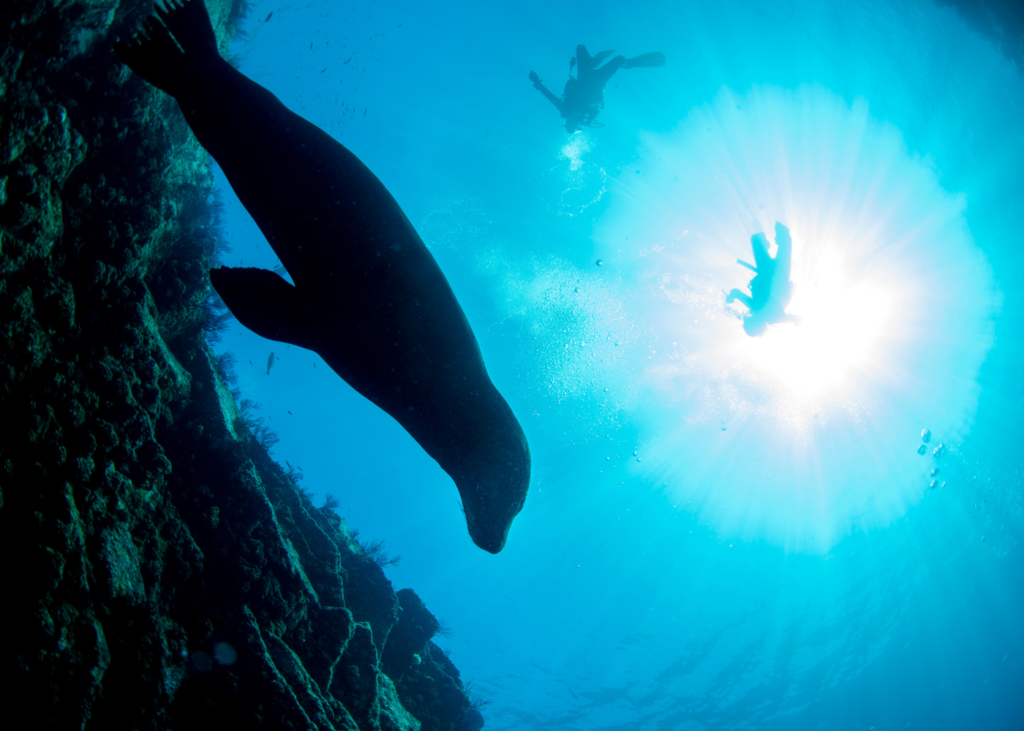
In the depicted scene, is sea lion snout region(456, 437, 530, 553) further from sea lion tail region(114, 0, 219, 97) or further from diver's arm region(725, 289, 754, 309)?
diver's arm region(725, 289, 754, 309)

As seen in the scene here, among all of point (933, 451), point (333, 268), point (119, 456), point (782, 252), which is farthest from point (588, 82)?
point (933, 451)

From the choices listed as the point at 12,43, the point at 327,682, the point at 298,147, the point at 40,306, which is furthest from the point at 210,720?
the point at 12,43

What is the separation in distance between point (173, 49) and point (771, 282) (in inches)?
589

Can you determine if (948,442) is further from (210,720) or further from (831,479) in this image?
(210,720)

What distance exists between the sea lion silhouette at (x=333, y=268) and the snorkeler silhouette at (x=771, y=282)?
508 inches

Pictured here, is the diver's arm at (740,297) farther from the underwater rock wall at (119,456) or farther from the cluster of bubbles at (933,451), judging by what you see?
the cluster of bubbles at (933,451)

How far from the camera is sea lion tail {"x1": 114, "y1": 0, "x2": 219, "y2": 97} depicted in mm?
2477

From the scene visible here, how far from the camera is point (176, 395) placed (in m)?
5.41

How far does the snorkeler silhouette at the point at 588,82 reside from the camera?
512 inches

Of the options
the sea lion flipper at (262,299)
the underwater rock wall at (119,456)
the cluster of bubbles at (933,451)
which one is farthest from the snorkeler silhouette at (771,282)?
the cluster of bubbles at (933,451)

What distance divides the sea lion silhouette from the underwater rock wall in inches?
71.1

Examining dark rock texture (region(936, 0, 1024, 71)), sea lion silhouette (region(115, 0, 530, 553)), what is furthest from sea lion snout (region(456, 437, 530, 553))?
dark rock texture (region(936, 0, 1024, 71))

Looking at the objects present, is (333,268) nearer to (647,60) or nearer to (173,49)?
(173,49)

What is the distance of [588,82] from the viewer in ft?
43.7
